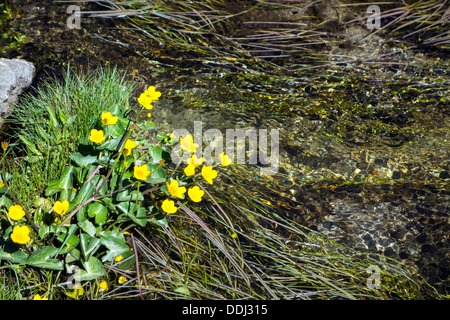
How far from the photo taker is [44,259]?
137 cm

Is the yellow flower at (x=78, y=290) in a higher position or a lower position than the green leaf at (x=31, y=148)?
lower

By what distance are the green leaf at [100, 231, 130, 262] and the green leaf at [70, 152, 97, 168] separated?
286 mm

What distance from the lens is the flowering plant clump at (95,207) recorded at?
1.38 meters

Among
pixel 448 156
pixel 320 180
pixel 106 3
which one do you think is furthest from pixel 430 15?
pixel 106 3

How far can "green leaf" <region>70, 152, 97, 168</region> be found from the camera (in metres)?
1.53

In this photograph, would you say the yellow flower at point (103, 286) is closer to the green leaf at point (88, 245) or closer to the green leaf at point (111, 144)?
the green leaf at point (88, 245)

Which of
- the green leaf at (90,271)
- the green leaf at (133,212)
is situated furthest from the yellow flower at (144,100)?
the green leaf at (90,271)

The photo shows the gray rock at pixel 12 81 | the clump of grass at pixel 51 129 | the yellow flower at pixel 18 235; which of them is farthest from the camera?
the gray rock at pixel 12 81

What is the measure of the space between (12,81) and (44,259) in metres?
1.20

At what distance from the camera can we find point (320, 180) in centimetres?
200

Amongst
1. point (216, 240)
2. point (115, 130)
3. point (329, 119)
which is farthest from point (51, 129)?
point (329, 119)

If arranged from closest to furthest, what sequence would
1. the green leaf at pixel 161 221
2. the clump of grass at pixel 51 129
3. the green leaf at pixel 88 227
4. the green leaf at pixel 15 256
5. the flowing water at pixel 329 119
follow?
the green leaf at pixel 15 256, the green leaf at pixel 88 227, the green leaf at pixel 161 221, the clump of grass at pixel 51 129, the flowing water at pixel 329 119

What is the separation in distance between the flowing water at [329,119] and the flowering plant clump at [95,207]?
18.2 inches

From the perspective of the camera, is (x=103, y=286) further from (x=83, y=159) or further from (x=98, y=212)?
(x=83, y=159)
